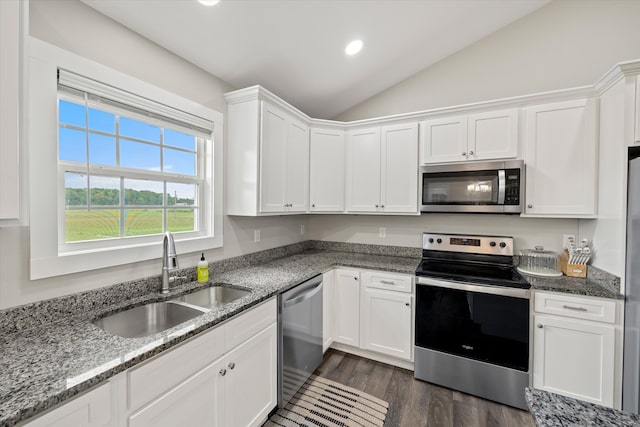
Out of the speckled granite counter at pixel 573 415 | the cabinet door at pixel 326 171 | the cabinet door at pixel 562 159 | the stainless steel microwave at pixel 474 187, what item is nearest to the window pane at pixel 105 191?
the cabinet door at pixel 326 171

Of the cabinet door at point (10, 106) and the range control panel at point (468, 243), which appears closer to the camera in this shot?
the cabinet door at point (10, 106)

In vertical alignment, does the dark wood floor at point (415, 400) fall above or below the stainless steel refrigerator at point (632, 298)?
below

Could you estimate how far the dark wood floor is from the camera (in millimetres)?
1873

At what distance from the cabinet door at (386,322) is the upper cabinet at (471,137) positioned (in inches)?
51.9

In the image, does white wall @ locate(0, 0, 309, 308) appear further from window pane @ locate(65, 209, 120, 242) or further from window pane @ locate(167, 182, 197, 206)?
window pane @ locate(167, 182, 197, 206)

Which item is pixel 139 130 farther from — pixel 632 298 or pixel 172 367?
pixel 632 298

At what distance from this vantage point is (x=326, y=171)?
2916 mm

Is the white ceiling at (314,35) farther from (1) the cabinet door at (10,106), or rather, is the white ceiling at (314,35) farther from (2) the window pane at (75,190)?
(2) the window pane at (75,190)

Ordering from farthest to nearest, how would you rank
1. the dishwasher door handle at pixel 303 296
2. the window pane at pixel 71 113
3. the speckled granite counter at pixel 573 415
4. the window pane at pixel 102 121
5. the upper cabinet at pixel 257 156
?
the upper cabinet at pixel 257 156 < the dishwasher door handle at pixel 303 296 < the window pane at pixel 102 121 < the window pane at pixel 71 113 < the speckled granite counter at pixel 573 415

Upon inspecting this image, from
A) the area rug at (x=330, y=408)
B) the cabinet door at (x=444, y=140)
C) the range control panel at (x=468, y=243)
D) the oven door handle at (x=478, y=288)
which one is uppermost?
the cabinet door at (x=444, y=140)

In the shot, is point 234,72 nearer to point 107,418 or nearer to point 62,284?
point 62,284

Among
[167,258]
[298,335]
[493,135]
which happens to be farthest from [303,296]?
[493,135]

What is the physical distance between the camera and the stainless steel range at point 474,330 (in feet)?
6.52

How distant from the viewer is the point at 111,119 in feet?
5.37
